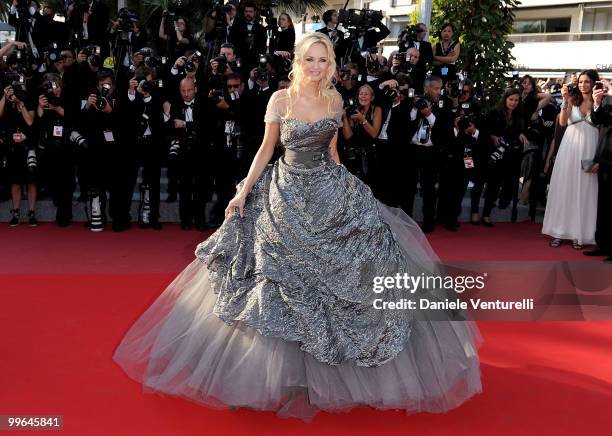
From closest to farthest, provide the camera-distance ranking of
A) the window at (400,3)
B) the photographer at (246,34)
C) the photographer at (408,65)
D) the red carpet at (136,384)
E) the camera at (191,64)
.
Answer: the red carpet at (136,384) → the camera at (191,64) → the photographer at (408,65) → the photographer at (246,34) → the window at (400,3)

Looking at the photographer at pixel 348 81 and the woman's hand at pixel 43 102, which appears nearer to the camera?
the woman's hand at pixel 43 102

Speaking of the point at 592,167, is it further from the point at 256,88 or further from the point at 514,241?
the point at 256,88

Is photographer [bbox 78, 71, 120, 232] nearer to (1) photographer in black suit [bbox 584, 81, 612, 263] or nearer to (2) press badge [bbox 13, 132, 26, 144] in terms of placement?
(2) press badge [bbox 13, 132, 26, 144]

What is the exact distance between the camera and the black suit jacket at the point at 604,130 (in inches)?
233

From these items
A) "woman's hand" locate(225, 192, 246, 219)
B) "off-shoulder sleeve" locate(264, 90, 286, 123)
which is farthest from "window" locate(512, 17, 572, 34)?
"woman's hand" locate(225, 192, 246, 219)

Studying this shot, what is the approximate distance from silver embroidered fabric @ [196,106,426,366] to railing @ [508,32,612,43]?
2775 centimetres

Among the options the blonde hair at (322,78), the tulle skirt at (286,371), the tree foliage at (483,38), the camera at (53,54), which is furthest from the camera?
the tree foliage at (483,38)

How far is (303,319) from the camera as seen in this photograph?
2893mm

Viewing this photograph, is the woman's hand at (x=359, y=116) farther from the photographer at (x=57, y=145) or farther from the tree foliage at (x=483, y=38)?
the tree foliage at (x=483, y=38)

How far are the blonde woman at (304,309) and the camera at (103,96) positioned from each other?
136 inches

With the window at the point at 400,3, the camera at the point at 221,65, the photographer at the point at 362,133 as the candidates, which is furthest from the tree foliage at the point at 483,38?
the window at the point at 400,3

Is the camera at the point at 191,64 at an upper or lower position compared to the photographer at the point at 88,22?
lower

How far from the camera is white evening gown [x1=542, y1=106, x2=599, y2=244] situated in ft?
20.3

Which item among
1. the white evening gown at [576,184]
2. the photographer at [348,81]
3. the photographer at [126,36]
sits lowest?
the white evening gown at [576,184]
